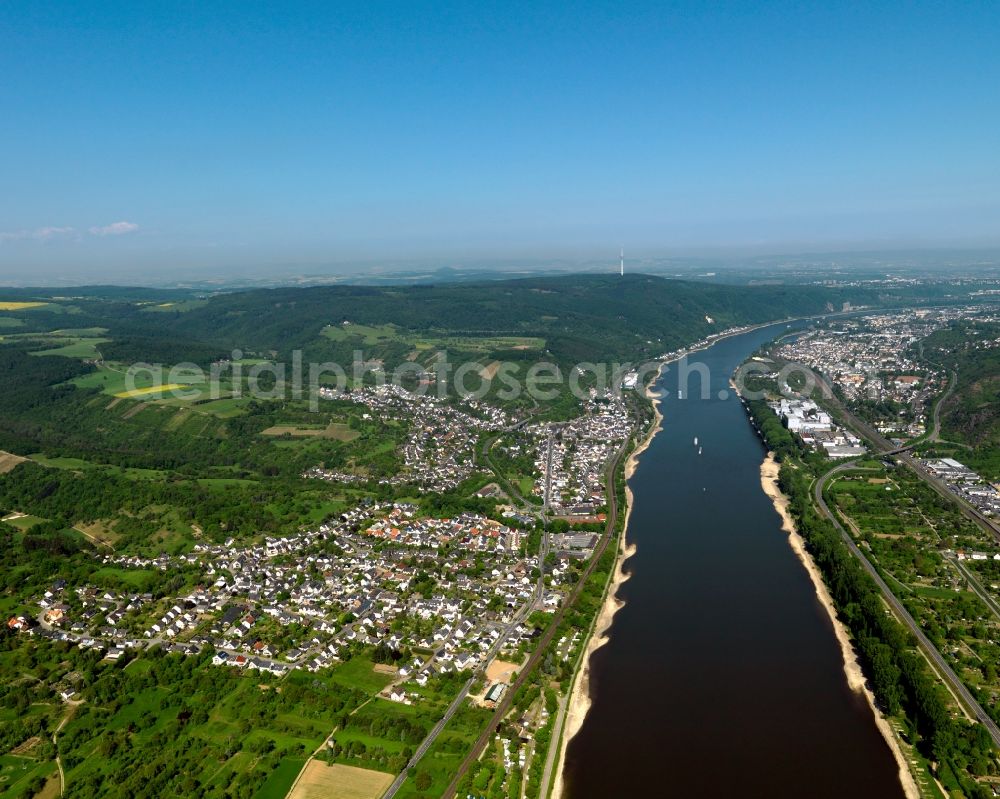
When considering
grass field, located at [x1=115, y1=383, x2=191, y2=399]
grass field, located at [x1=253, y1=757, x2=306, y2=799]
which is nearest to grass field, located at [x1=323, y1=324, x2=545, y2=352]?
grass field, located at [x1=115, y1=383, x2=191, y2=399]

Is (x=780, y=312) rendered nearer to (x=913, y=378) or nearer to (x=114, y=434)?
(x=913, y=378)

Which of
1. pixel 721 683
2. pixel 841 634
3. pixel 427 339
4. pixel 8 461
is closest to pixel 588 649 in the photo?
pixel 721 683

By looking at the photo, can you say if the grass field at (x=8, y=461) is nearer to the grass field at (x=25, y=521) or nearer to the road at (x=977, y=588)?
the grass field at (x=25, y=521)

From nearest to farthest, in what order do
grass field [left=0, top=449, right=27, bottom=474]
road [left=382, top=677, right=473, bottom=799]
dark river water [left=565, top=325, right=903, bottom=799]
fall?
road [left=382, top=677, right=473, bottom=799], dark river water [left=565, top=325, right=903, bottom=799], grass field [left=0, top=449, right=27, bottom=474]

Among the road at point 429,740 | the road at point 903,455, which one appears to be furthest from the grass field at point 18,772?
the road at point 903,455

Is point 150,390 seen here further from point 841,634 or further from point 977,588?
point 977,588

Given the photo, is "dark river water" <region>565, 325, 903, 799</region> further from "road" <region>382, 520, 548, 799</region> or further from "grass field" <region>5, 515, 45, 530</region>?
"grass field" <region>5, 515, 45, 530</region>
